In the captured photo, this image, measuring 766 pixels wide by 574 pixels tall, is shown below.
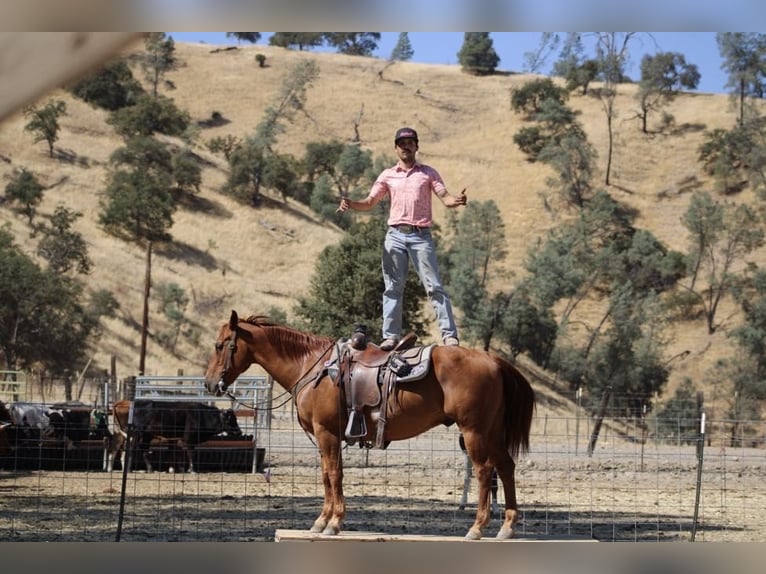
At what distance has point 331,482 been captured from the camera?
893cm

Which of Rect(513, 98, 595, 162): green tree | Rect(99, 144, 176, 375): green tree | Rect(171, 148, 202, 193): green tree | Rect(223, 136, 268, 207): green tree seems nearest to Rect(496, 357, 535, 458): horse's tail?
Rect(99, 144, 176, 375): green tree

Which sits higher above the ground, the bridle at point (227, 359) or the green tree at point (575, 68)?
the green tree at point (575, 68)

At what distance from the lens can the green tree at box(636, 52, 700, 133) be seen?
68.4 meters

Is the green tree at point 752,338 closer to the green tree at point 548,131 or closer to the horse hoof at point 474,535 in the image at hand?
the green tree at point 548,131

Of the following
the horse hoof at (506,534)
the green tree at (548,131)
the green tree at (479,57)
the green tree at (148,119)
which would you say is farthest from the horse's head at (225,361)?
the green tree at (479,57)

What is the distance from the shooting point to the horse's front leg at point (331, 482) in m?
8.79

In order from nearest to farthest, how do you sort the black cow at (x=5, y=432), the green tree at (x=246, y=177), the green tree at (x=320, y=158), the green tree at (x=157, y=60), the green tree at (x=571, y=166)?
the black cow at (x=5, y=432) < the green tree at (x=246, y=177) < the green tree at (x=571, y=166) < the green tree at (x=320, y=158) < the green tree at (x=157, y=60)

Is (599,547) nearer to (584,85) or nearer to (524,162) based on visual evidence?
(524,162)

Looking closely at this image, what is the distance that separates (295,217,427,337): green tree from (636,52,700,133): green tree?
3837 cm

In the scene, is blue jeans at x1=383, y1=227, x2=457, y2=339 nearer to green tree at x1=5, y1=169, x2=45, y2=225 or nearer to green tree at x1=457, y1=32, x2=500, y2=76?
green tree at x1=5, y1=169, x2=45, y2=225

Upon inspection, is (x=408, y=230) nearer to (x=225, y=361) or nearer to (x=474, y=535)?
(x=225, y=361)

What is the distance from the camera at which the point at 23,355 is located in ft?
132

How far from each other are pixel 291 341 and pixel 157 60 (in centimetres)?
6584

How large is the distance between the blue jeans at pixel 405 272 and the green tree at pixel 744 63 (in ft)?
192
